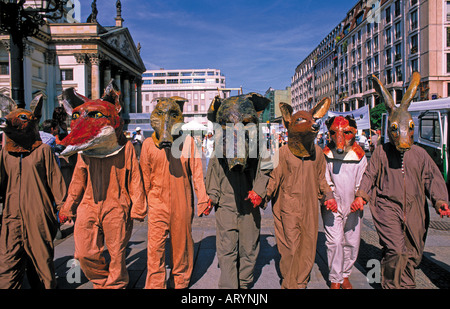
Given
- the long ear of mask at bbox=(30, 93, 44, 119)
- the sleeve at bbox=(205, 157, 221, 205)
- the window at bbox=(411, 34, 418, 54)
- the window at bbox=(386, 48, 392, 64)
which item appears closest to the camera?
the sleeve at bbox=(205, 157, 221, 205)

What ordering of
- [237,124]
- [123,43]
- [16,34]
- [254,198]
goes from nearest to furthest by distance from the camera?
[237,124] → [254,198] → [16,34] → [123,43]

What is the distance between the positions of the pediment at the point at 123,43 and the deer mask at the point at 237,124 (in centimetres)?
4615

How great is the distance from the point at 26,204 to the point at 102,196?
79 cm

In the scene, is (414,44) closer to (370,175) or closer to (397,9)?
(397,9)

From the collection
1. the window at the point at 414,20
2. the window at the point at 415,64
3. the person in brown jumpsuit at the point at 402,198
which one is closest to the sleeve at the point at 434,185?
the person in brown jumpsuit at the point at 402,198

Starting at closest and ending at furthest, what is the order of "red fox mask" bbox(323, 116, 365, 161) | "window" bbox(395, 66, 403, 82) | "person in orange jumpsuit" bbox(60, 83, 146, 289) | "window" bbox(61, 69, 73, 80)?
"person in orange jumpsuit" bbox(60, 83, 146, 289), "red fox mask" bbox(323, 116, 365, 161), "window" bbox(395, 66, 403, 82), "window" bbox(61, 69, 73, 80)

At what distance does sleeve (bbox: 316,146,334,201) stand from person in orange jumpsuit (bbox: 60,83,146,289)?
1978mm

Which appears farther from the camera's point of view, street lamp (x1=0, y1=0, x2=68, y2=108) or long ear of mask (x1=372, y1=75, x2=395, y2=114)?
street lamp (x1=0, y1=0, x2=68, y2=108)

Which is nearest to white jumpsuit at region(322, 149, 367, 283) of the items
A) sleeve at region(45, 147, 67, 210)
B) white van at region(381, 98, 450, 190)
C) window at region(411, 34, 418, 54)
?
sleeve at region(45, 147, 67, 210)

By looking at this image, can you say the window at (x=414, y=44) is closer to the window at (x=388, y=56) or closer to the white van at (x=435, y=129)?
the window at (x=388, y=56)

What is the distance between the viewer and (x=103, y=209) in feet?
11.0

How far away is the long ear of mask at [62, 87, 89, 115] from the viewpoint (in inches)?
142

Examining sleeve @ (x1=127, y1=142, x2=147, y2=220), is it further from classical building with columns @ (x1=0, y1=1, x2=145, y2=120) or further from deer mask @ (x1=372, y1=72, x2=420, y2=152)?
classical building with columns @ (x1=0, y1=1, x2=145, y2=120)

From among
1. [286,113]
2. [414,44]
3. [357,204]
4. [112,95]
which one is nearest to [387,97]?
[286,113]
